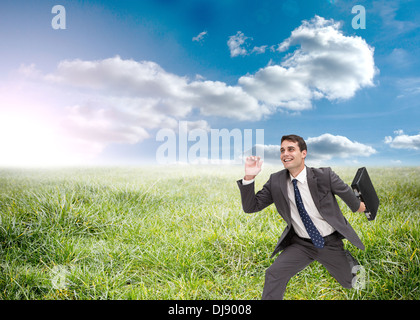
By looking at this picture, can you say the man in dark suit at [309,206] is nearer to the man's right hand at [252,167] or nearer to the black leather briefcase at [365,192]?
the man's right hand at [252,167]

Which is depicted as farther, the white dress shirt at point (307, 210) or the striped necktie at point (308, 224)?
the white dress shirt at point (307, 210)

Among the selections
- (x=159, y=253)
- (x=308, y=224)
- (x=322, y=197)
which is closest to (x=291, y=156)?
(x=322, y=197)

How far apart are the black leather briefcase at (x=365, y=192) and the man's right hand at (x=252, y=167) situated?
3.50 feet

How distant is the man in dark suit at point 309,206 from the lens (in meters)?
3.20

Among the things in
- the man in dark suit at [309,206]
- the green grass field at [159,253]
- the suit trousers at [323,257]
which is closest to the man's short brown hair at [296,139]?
the man in dark suit at [309,206]

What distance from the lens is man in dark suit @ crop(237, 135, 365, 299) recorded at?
3.20m

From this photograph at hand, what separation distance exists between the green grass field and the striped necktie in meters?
0.70

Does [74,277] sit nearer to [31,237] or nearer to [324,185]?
[31,237]

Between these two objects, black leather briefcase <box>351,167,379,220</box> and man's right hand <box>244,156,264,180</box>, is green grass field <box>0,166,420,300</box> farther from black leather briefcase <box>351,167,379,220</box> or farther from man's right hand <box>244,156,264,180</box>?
man's right hand <box>244,156,264,180</box>

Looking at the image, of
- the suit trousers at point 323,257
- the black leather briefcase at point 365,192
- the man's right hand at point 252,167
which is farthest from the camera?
the black leather briefcase at point 365,192

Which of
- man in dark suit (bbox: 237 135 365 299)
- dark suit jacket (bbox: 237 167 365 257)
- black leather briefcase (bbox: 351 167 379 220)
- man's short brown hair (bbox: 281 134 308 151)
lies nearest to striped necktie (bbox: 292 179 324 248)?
man in dark suit (bbox: 237 135 365 299)
